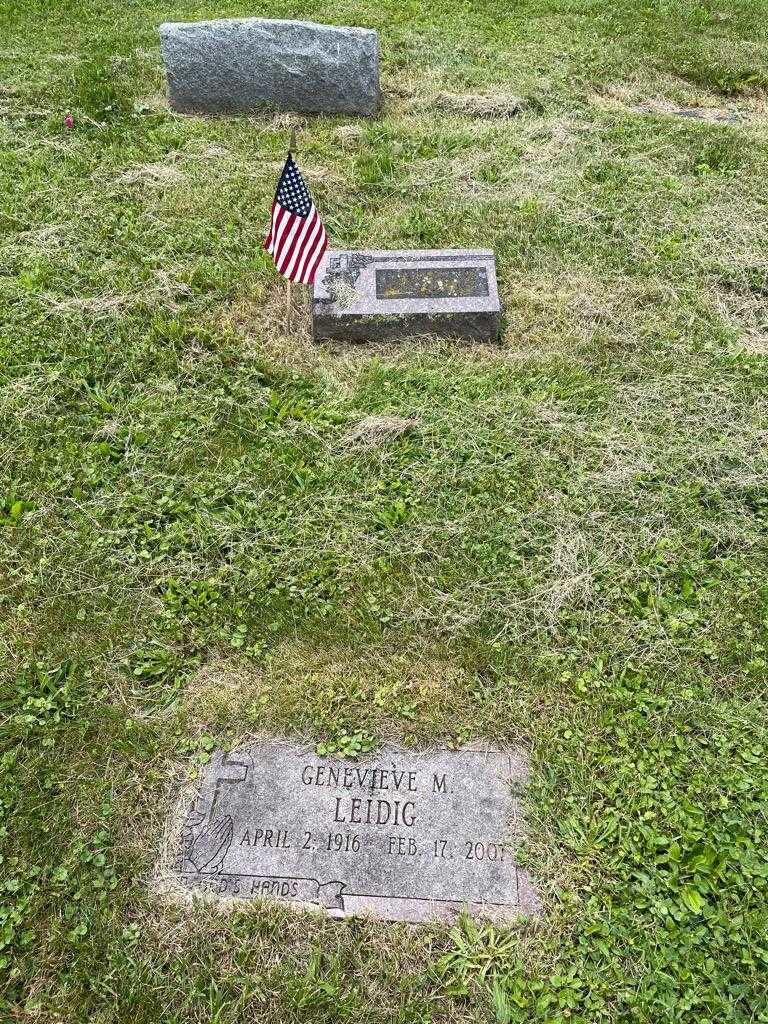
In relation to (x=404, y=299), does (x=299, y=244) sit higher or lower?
higher

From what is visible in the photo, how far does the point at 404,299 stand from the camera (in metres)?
5.50

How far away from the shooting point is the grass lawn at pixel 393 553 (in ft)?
9.85

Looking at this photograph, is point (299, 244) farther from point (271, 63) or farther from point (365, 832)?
point (271, 63)

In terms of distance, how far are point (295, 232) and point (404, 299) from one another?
0.91 m

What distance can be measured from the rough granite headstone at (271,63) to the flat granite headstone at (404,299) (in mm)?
3509

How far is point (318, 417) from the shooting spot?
4.97 meters

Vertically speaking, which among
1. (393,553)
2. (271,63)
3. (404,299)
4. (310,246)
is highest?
(271,63)

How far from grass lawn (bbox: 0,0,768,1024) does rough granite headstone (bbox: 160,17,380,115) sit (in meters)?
0.81

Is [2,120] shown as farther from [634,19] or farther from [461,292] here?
[634,19]

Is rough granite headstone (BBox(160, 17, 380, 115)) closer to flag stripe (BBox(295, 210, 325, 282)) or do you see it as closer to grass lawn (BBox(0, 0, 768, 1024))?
grass lawn (BBox(0, 0, 768, 1024))

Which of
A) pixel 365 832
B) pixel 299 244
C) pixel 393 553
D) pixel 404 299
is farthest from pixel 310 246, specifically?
A: pixel 365 832

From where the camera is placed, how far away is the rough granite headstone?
25.9ft

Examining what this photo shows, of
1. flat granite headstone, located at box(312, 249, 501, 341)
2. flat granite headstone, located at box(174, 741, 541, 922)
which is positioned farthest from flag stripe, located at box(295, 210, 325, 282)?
flat granite headstone, located at box(174, 741, 541, 922)

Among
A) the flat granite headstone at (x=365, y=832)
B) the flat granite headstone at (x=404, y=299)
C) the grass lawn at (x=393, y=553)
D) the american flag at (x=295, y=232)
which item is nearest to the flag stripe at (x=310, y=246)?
the american flag at (x=295, y=232)
